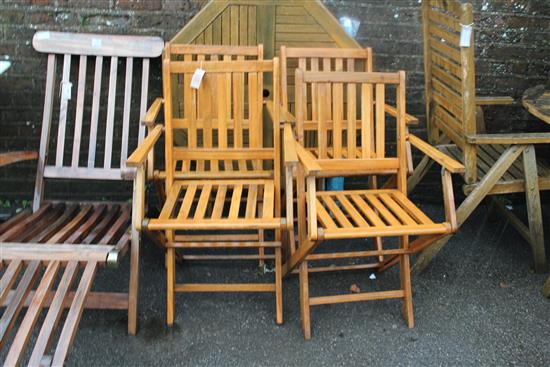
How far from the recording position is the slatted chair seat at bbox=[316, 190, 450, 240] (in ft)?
6.64

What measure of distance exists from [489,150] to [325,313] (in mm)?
1559

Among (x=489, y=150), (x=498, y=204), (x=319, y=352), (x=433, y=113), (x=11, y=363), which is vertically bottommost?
(x=319, y=352)

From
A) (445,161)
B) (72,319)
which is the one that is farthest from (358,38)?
(72,319)

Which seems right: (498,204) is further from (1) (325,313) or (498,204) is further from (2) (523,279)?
(1) (325,313)

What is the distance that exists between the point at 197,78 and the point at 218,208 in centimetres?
67

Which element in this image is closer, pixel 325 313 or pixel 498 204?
pixel 325 313

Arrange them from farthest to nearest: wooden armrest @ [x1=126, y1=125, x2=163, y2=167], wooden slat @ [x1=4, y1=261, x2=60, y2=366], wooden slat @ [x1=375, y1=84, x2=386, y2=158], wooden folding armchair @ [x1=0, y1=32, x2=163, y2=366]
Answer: wooden slat @ [x1=375, y1=84, x2=386, y2=158]
wooden armrest @ [x1=126, y1=125, x2=163, y2=167]
wooden folding armchair @ [x1=0, y1=32, x2=163, y2=366]
wooden slat @ [x1=4, y1=261, x2=60, y2=366]

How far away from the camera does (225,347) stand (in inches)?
85.6

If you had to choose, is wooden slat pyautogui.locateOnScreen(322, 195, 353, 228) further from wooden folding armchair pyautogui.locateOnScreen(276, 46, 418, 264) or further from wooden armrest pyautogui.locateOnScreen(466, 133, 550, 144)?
wooden armrest pyautogui.locateOnScreen(466, 133, 550, 144)

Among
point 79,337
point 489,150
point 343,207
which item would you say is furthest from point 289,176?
point 489,150

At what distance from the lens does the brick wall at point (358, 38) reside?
9.95 ft

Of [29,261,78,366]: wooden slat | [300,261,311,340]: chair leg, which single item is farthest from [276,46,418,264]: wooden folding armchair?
[29,261,78,366]: wooden slat

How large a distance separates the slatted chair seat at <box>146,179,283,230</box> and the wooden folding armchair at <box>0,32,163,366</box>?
0.77 feet

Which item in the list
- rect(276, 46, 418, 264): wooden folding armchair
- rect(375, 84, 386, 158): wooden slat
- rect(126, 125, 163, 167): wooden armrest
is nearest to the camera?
rect(126, 125, 163, 167): wooden armrest
